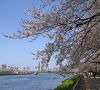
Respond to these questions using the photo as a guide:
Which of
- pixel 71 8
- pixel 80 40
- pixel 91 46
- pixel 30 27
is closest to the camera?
pixel 71 8

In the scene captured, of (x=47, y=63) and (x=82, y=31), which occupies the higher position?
(x=82, y=31)

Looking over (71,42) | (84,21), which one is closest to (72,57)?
(71,42)

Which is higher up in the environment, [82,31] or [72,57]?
[82,31]

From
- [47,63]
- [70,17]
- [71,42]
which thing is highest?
[70,17]

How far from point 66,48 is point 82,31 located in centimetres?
121

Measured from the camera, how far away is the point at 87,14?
13.9 meters

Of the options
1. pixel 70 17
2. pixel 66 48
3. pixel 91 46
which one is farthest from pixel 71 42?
pixel 91 46

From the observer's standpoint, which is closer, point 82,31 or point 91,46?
point 82,31

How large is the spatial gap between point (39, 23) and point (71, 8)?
1.51 meters

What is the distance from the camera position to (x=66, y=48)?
13.5 metres

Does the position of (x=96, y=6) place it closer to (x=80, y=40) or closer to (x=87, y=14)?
(x=87, y=14)

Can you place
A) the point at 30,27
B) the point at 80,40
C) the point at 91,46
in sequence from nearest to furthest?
1. the point at 30,27
2. the point at 80,40
3. the point at 91,46

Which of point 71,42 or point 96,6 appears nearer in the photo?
point 96,6

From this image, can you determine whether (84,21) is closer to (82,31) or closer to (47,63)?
(82,31)
